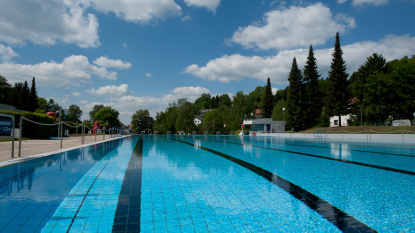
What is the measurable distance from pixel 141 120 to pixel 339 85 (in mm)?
67355

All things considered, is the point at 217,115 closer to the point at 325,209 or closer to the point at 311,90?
the point at 311,90

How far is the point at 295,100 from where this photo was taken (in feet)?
130

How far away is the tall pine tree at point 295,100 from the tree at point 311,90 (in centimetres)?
86

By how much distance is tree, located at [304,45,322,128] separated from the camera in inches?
1516

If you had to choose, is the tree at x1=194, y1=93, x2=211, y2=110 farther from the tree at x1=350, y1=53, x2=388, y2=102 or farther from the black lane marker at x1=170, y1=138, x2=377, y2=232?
the black lane marker at x1=170, y1=138, x2=377, y2=232

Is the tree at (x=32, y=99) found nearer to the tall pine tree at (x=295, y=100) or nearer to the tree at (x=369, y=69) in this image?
the tall pine tree at (x=295, y=100)

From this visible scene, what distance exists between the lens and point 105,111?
238 ft

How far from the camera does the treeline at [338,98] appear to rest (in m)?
29.5

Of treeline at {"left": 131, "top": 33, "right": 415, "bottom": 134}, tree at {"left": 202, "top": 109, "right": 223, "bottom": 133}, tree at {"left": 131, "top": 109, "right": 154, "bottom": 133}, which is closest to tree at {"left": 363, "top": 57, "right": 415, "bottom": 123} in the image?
treeline at {"left": 131, "top": 33, "right": 415, "bottom": 134}

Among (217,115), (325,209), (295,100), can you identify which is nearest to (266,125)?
(295,100)

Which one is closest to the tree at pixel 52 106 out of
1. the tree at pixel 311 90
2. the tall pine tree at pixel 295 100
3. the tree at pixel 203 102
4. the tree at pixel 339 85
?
the tree at pixel 203 102

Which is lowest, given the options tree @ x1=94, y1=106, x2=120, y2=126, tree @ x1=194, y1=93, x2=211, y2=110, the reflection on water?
the reflection on water

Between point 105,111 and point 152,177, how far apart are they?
74.4 meters

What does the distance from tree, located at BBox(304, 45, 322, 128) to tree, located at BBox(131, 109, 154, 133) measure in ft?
196
